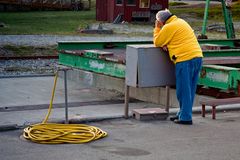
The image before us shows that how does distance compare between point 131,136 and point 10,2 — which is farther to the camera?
point 10,2

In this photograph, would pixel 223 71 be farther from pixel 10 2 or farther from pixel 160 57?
pixel 10 2

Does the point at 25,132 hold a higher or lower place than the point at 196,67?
lower

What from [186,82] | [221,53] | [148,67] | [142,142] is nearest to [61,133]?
[142,142]

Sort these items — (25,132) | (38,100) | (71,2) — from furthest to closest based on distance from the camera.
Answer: (71,2)
(38,100)
(25,132)

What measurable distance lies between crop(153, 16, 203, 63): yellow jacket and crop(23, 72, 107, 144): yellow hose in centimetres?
169

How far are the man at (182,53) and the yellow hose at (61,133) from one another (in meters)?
1.46

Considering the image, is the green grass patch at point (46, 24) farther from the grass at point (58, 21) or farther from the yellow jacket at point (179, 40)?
the yellow jacket at point (179, 40)

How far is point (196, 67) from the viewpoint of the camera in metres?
10.1

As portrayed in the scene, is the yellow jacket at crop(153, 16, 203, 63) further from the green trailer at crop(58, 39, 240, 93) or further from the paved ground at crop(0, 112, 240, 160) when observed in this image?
the green trailer at crop(58, 39, 240, 93)

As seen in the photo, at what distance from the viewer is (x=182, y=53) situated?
9.99 meters

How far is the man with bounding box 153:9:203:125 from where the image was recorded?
10.0 m

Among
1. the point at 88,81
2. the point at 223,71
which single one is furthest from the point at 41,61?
the point at 223,71

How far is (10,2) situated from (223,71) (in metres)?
39.8

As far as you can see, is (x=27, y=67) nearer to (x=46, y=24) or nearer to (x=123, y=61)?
(x=123, y=61)
